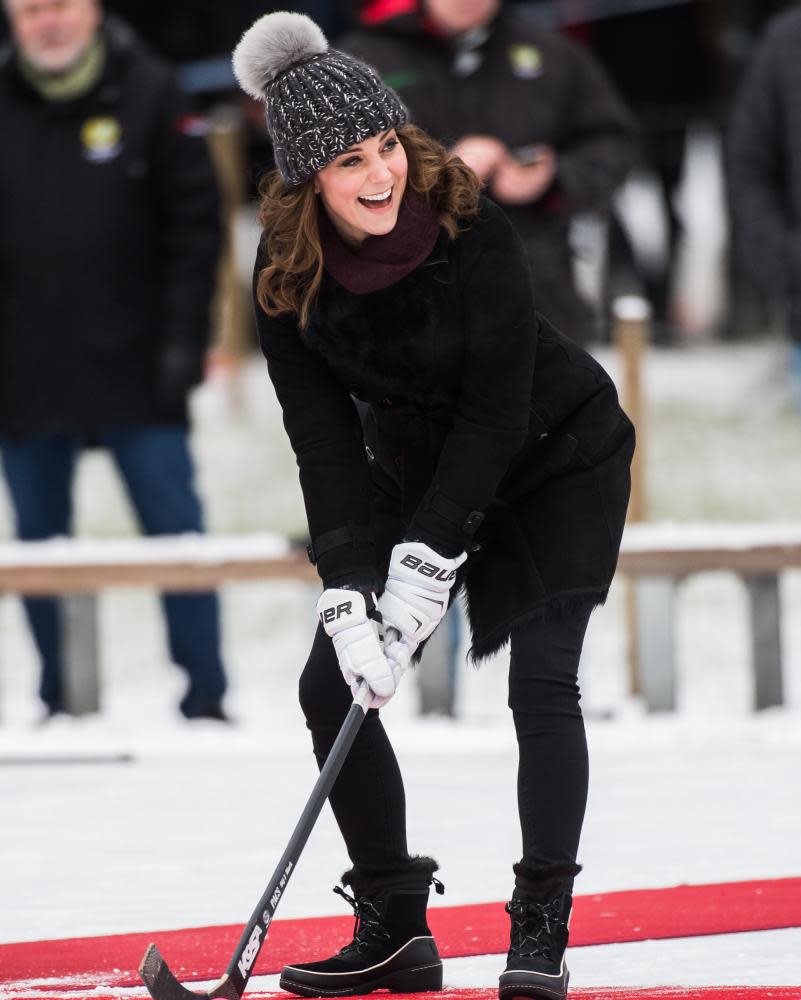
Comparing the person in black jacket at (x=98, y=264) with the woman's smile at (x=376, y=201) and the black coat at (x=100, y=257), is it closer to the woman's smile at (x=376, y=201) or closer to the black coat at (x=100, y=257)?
the black coat at (x=100, y=257)

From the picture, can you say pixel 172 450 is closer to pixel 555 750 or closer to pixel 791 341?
pixel 791 341

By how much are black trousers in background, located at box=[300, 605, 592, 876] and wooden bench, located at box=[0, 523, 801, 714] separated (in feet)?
7.08

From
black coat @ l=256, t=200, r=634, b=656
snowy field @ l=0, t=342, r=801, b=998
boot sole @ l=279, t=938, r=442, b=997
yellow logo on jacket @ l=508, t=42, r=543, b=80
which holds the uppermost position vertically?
yellow logo on jacket @ l=508, t=42, r=543, b=80

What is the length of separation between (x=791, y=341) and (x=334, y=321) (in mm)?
2497

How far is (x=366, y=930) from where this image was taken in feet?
10.9

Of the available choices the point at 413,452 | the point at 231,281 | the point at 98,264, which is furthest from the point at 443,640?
the point at 231,281

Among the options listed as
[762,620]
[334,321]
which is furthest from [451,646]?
[334,321]

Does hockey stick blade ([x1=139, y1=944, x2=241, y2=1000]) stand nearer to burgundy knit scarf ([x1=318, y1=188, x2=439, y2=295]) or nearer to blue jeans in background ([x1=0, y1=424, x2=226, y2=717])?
burgundy knit scarf ([x1=318, y1=188, x2=439, y2=295])

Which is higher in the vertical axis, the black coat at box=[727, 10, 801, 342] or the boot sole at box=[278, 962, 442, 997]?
the black coat at box=[727, 10, 801, 342]

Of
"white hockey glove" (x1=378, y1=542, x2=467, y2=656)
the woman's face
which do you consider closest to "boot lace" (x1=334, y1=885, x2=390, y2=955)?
"white hockey glove" (x1=378, y1=542, x2=467, y2=656)

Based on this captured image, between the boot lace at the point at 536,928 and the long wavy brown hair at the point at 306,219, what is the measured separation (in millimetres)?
921

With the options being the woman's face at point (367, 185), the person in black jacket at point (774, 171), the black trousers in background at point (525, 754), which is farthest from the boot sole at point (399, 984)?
the person in black jacket at point (774, 171)

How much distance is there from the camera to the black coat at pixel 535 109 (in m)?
5.20

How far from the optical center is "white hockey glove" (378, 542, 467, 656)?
10.4ft
